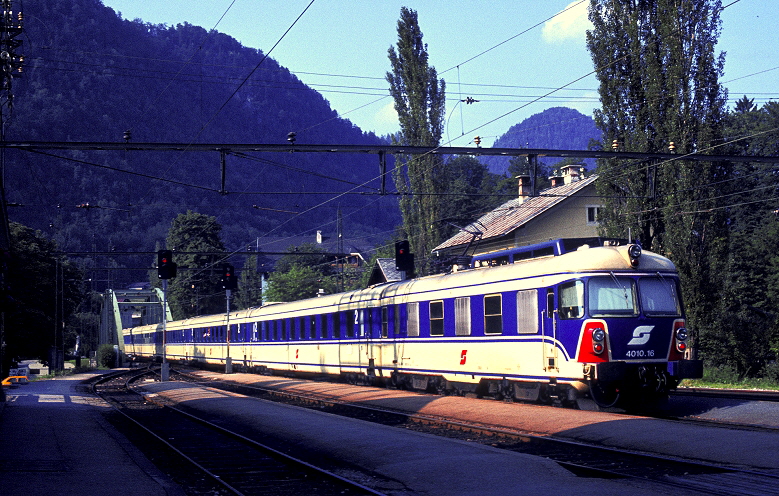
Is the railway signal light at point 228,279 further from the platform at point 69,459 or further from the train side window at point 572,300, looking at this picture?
the train side window at point 572,300


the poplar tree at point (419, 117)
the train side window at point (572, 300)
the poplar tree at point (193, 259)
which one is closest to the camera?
the train side window at point (572, 300)

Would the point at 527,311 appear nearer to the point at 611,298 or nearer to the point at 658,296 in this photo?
the point at 611,298

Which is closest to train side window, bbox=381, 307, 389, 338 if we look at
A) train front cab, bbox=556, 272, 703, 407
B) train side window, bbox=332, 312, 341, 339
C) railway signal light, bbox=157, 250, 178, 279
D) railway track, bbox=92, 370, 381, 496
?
train side window, bbox=332, 312, 341, 339

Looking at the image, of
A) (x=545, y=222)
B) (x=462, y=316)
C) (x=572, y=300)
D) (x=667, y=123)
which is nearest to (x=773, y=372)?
(x=667, y=123)

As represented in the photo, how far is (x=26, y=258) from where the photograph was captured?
56.8 m

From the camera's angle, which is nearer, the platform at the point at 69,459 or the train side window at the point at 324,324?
the platform at the point at 69,459

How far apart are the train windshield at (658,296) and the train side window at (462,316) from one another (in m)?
4.81

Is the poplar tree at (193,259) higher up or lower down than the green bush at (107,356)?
higher up

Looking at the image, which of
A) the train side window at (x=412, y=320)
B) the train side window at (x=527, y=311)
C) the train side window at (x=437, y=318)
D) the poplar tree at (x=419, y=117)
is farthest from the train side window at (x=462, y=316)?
the poplar tree at (x=419, y=117)

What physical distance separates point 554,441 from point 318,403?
11.0 m

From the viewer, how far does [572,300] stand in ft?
54.7

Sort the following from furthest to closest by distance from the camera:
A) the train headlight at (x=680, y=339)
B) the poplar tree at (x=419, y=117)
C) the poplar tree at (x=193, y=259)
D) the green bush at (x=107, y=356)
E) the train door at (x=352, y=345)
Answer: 1. the poplar tree at (x=193, y=259)
2. the green bush at (x=107, y=356)
3. the poplar tree at (x=419, y=117)
4. the train door at (x=352, y=345)
5. the train headlight at (x=680, y=339)

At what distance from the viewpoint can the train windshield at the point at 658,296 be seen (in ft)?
54.6

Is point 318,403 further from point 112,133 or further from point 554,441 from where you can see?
point 112,133
